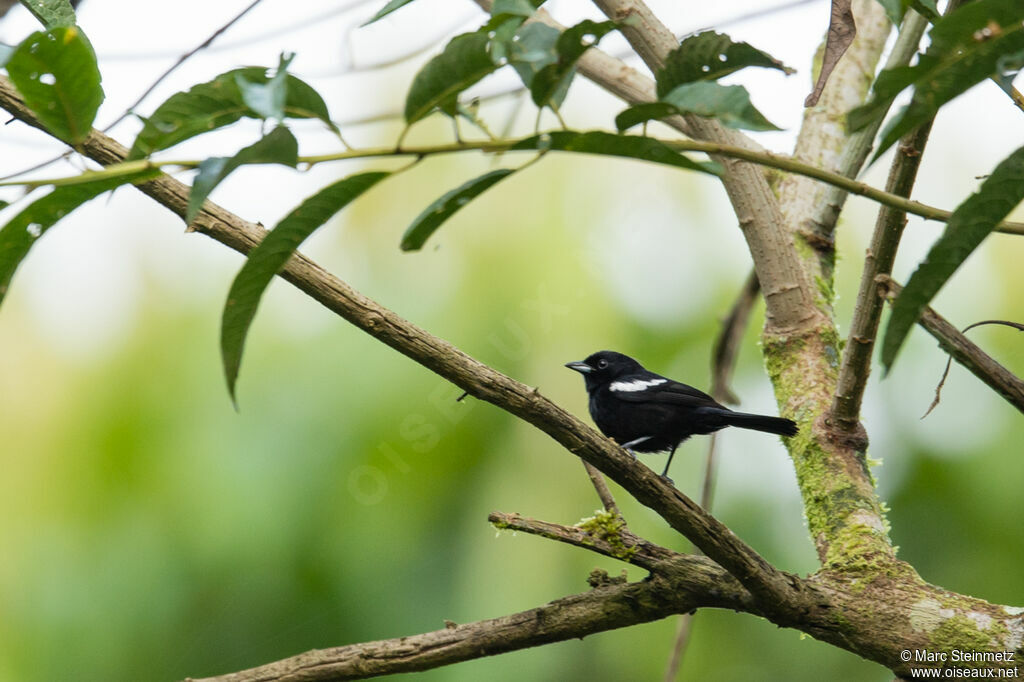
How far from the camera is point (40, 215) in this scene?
1214 millimetres

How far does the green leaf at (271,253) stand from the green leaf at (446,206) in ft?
0.41

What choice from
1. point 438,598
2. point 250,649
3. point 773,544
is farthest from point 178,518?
point 773,544

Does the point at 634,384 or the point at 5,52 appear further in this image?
the point at 634,384

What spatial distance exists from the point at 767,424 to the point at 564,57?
226 cm

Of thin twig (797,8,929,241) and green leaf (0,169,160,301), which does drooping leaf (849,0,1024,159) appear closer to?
green leaf (0,169,160,301)

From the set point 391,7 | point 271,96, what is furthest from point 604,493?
point 271,96

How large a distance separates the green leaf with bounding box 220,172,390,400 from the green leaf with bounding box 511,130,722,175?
22 centimetres

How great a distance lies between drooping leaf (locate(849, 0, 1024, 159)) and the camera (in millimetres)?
1045

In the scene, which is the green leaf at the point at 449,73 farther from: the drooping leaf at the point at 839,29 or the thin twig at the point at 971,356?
the thin twig at the point at 971,356

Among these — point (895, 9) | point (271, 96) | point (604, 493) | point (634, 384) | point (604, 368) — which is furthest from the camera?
point (604, 368)

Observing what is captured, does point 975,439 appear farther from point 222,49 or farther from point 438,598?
point 222,49

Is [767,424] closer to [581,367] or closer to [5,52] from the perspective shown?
[581,367]

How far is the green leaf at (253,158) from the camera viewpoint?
1062 mm

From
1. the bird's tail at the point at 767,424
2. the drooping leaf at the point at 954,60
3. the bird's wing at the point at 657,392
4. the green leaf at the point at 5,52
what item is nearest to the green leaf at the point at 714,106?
the drooping leaf at the point at 954,60
